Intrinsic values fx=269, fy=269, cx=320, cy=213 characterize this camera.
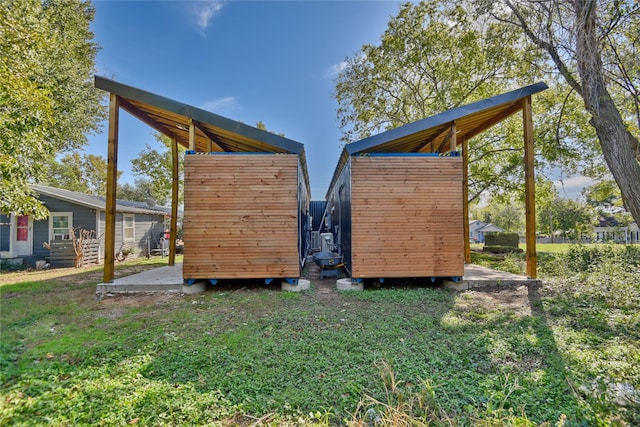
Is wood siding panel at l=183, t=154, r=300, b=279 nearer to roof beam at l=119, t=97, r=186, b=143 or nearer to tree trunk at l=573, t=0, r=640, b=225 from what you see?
roof beam at l=119, t=97, r=186, b=143

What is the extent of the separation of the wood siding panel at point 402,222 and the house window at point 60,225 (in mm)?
11166

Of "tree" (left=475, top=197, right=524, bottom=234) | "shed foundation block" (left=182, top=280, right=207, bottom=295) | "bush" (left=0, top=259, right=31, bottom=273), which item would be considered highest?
"tree" (left=475, top=197, right=524, bottom=234)

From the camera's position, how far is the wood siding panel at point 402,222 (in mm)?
5648

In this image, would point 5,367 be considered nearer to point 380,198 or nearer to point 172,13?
point 380,198

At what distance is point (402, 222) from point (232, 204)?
3.54 meters

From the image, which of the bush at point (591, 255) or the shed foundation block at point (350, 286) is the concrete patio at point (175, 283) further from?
the bush at point (591, 255)

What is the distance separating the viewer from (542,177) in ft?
37.4

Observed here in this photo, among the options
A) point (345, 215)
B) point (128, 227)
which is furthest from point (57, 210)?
point (345, 215)

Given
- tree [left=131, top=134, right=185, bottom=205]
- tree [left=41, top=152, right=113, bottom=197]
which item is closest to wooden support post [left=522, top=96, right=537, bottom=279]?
tree [left=131, top=134, right=185, bottom=205]

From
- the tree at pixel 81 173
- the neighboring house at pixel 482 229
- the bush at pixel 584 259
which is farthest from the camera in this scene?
the neighboring house at pixel 482 229

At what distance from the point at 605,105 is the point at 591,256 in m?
5.13

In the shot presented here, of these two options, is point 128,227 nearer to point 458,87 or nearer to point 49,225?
point 49,225

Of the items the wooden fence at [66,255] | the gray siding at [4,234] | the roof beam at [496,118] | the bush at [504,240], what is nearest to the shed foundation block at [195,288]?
the wooden fence at [66,255]

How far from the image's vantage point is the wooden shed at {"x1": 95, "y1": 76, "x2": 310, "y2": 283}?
17.7ft
